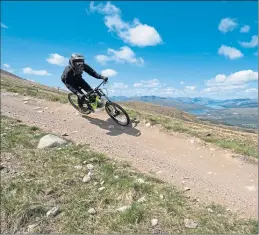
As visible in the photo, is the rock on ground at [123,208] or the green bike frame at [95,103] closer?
the rock on ground at [123,208]

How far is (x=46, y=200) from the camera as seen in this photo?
30.8ft

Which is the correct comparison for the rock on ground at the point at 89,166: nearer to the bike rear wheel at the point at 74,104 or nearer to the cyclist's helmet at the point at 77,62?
the bike rear wheel at the point at 74,104

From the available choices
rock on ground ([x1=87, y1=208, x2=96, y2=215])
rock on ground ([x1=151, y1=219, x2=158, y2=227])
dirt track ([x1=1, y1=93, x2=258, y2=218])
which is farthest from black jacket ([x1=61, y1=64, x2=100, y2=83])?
rock on ground ([x1=151, y1=219, x2=158, y2=227])

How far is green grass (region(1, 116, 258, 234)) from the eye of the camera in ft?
25.6

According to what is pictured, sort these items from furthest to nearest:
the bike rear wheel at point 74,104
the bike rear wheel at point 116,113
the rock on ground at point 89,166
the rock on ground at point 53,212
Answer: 1. the bike rear wheel at point 74,104
2. the bike rear wheel at point 116,113
3. the rock on ground at point 89,166
4. the rock on ground at point 53,212

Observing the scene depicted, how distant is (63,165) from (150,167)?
3.19 metres

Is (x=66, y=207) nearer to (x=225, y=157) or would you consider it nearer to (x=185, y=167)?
(x=185, y=167)

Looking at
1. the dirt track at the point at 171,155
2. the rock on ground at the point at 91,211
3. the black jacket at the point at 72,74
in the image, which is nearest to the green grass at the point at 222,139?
the dirt track at the point at 171,155

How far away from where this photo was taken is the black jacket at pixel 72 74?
58.1 feet

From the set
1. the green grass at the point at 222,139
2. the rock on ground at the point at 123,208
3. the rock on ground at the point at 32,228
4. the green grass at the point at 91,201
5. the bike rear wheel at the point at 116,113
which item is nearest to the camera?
the green grass at the point at 91,201

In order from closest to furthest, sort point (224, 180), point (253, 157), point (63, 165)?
point (224, 180) → point (63, 165) → point (253, 157)

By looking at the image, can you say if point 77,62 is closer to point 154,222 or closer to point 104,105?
point 104,105

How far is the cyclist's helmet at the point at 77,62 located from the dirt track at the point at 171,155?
2.96m

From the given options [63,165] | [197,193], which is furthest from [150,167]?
[63,165]
